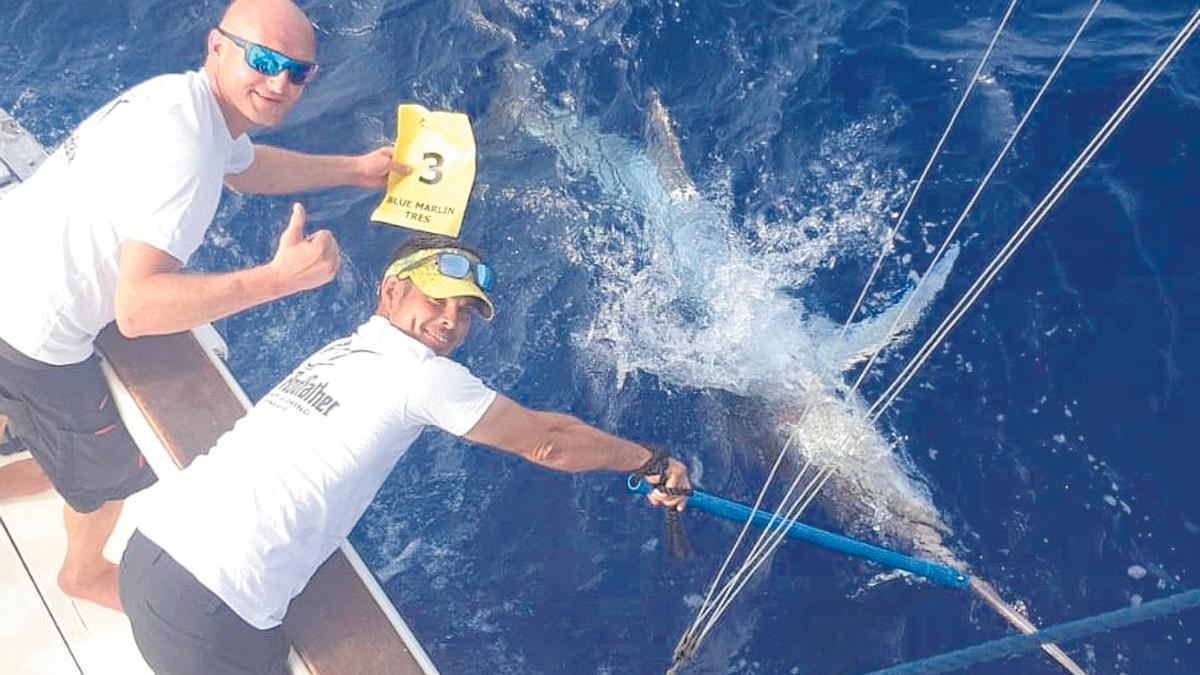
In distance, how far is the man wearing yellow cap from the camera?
2.93 meters

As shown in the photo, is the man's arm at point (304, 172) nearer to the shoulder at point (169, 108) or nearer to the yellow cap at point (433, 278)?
the shoulder at point (169, 108)

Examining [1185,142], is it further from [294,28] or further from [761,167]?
[294,28]

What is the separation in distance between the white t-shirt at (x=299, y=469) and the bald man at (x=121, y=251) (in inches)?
12.8

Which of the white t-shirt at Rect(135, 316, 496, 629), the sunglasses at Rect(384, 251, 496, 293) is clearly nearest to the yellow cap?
the sunglasses at Rect(384, 251, 496, 293)

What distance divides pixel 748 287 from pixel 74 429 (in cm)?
350

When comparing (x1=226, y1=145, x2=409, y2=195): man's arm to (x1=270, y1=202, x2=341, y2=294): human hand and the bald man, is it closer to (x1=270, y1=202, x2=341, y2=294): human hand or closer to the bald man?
the bald man

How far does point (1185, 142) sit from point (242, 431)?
5.63m

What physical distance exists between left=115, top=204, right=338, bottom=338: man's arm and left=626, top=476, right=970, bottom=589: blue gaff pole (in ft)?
4.09

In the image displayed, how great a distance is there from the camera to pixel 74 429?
362 cm

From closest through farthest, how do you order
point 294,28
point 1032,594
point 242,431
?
point 242,431
point 294,28
point 1032,594

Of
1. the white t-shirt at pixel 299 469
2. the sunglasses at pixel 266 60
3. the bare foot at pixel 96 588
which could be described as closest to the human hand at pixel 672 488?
the white t-shirt at pixel 299 469

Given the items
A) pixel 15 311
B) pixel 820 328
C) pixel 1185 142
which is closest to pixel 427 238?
pixel 15 311

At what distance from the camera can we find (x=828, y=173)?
620 cm

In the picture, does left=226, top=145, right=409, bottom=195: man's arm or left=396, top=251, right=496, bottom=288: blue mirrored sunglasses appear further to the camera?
left=226, top=145, right=409, bottom=195: man's arm
